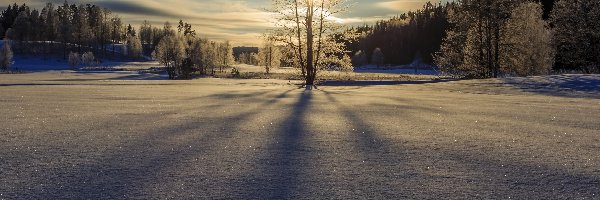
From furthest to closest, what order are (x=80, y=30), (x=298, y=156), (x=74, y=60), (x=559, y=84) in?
(x=80, y=30)
(x=74, y=60)
(x=559, y=84)
(x=298, y=156)

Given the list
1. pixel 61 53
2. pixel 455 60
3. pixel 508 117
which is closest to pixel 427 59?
pixel 61 53

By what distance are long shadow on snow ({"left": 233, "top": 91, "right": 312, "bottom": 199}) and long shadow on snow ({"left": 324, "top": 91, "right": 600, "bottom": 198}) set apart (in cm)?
54

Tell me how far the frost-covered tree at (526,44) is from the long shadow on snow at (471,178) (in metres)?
29.1

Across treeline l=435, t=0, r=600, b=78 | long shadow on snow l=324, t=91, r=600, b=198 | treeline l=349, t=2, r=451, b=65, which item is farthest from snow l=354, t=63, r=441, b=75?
long shadow on snow l=324, t=91, r=600, b=198

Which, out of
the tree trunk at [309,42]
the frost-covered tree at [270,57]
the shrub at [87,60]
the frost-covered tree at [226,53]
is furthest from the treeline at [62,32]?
the tree trunk at [309,42]

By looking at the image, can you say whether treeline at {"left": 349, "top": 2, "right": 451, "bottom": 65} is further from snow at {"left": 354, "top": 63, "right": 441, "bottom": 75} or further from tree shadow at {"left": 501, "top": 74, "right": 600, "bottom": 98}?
tree shadow at {"left": 501, "top": 74, "right": 600, "bottom": 98}

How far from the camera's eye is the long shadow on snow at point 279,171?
3012mm

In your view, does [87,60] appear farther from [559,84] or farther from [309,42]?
[559,84]

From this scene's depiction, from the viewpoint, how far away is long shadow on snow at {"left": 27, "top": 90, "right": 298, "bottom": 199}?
3.00 metres

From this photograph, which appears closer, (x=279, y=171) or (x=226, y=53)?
(x=279, y=171)

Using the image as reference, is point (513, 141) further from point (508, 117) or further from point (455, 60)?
point (455, 60)

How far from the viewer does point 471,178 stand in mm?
3396

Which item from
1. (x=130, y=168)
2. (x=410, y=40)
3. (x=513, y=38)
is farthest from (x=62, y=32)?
(x=130, y=168)

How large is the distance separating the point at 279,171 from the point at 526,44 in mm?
32355
